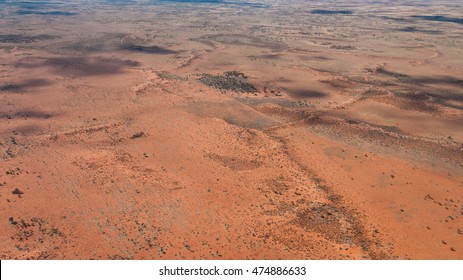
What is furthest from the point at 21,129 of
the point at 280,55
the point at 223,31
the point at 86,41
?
the point at 223,31

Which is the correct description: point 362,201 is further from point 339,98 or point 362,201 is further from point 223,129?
point 339,98

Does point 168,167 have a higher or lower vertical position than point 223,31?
lower

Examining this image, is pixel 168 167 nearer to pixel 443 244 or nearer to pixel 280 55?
pixel 443 244

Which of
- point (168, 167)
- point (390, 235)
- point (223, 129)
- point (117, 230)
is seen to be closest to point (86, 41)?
point (223, 129)

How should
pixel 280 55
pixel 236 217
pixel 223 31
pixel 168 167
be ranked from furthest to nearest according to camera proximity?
pixel 223 31
pixel 280 55
pixel 168 167
pixel 236 217

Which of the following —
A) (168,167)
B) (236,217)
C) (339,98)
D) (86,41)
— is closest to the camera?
(236,217)

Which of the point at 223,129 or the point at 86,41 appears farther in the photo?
the point at 86,41
